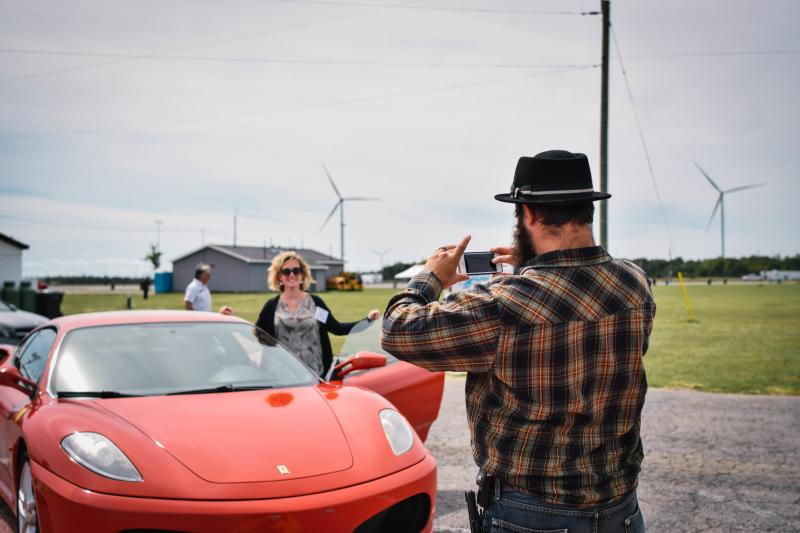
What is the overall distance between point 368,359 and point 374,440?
1.03 meters

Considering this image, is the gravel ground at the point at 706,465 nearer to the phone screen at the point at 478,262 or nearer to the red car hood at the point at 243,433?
the red car hood at the point at 243,433

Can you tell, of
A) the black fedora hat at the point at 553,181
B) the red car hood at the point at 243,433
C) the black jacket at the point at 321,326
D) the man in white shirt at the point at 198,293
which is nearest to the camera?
the black fedora hat at the point at 553,181

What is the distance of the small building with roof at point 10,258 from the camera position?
41.7 metres

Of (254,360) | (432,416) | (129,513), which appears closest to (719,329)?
(432,416)

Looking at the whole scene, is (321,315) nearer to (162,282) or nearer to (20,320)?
(20,320)

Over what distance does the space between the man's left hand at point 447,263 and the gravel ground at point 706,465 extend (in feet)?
8.87

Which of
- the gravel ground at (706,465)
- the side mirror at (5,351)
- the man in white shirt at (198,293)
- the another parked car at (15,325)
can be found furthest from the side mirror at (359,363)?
the another parked car at (15,325)

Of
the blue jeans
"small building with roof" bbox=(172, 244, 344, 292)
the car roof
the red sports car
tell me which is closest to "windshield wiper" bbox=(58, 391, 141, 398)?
the red sports car

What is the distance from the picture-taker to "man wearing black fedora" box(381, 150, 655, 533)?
1.75 m

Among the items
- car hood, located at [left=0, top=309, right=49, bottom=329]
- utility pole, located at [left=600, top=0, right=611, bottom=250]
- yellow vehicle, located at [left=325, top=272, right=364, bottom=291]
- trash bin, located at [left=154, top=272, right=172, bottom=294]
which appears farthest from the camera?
yellow vehicle, located at [left=325, top=272, right=364, bottom=291]

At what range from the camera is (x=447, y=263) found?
2.01 m

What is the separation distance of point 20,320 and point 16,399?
10857 mm

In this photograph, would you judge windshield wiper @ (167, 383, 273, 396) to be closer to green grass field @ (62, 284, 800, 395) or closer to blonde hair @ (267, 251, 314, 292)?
blonde hair @ (267, 251, 314, 292)

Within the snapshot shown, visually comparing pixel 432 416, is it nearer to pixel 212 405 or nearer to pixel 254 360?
pixel 254 360
